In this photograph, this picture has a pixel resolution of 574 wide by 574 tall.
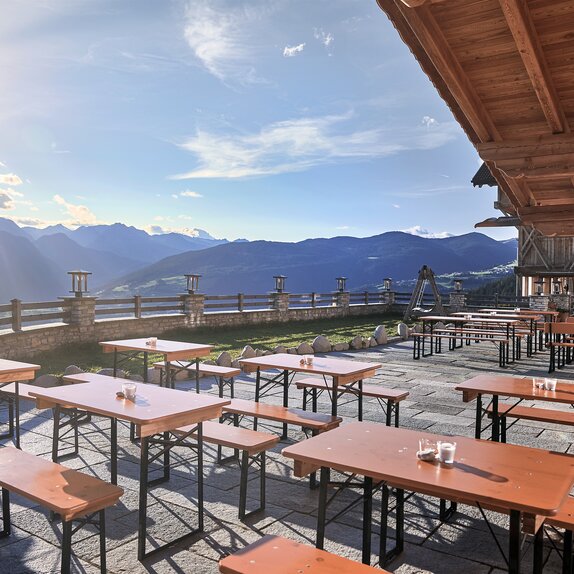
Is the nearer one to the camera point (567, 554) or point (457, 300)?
point (567, 554)

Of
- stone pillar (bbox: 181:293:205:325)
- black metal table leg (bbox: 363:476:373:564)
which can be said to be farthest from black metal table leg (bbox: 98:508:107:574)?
stone pillar (bbox: 181:293:205:325)

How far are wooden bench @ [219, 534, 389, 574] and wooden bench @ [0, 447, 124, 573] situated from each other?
0.97 meters

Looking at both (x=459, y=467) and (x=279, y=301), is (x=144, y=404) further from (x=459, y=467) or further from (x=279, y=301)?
(x=279, y=301)

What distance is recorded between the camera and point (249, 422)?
623 centimetres

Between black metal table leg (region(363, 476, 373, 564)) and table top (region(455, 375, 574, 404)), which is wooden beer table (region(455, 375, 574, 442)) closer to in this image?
table top (region(455, 375, 574, 404))

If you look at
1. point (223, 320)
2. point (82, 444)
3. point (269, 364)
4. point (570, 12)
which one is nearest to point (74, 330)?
point (223, 320)

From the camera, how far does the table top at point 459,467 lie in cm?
219

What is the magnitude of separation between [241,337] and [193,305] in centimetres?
192

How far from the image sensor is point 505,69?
12.7ft

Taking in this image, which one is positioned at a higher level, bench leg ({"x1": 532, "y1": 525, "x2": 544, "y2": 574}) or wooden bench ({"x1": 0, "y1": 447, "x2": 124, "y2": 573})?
wooden bench ({"x1": 0, "y1": 447, "x2": 124, "y2": 573})

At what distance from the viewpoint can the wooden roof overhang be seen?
124 inches

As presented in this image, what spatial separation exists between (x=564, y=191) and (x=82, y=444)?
7161mm

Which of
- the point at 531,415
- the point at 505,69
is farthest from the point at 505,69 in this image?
the point at 531,415

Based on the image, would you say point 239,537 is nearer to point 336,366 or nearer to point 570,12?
point 336,366
